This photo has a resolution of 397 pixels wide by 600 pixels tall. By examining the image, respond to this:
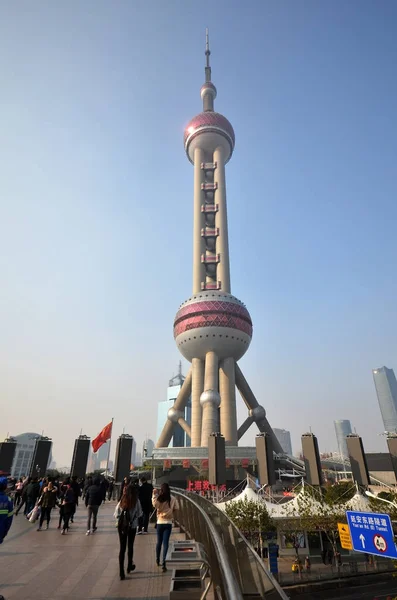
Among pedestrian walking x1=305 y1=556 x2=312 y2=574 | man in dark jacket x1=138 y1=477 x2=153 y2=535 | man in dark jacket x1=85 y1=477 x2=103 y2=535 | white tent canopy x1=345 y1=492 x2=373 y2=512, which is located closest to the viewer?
man in dark jacket x1=85 y1=477 x2=103 y2=535

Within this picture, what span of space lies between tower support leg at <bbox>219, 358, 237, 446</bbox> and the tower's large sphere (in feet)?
7.60

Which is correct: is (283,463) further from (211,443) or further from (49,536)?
(49,536)

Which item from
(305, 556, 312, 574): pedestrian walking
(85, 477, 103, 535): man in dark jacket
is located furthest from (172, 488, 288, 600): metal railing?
(305, 556, 312, 574): pedestrian walking

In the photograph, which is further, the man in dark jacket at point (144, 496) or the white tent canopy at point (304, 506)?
the white tent canopy at point (304, 506)

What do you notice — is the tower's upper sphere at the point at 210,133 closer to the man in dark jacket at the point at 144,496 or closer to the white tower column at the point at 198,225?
the white tower column at the point at 198,225

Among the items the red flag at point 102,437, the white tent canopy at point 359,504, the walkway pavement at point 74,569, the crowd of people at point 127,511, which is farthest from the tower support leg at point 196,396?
the walkway pavement at point 74,569

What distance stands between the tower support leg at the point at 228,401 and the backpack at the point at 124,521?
50122mm

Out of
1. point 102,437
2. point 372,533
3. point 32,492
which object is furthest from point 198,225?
point 372,533

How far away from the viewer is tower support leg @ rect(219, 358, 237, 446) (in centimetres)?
5744

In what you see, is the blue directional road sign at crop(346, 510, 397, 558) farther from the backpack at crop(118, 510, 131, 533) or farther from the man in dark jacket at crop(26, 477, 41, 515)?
the man in dark jacket at crop(26, 477, 41, 515)

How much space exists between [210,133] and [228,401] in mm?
57763

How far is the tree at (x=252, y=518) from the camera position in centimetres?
2539

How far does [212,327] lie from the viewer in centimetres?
6297

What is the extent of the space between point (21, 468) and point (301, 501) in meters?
132
